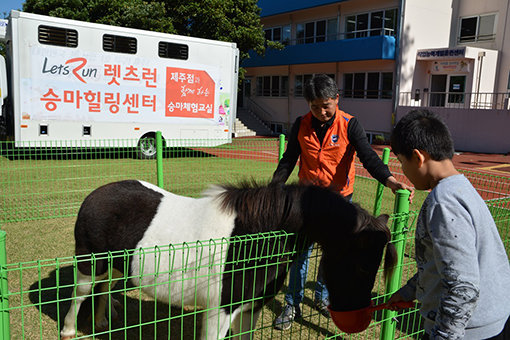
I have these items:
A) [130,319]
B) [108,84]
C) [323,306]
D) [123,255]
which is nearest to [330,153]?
[323,306]

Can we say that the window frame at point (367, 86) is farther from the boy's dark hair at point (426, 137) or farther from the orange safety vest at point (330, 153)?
the boy's dark hair at point (426, 137)

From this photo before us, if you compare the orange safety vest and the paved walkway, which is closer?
the orange safety vest

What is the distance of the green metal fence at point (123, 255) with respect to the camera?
7.12 feet

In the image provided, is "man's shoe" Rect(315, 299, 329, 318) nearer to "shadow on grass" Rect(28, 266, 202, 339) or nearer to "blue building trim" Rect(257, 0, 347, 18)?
"shadow on grass" Rect(28, 266, 202, 339)

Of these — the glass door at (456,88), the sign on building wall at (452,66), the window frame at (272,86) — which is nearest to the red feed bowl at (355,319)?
the sign on building wall at (452,66)

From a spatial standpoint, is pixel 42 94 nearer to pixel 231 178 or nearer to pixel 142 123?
pixel 142 123

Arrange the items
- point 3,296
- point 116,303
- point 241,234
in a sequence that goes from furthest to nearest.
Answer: point 116,303 < point 241,234 < point 3,296

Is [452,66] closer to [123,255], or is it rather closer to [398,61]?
[398,61]

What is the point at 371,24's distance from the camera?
17.9 metres

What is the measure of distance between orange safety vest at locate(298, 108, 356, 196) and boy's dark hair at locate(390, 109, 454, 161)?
1.58 metres

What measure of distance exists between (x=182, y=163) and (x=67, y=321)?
6.45 metres

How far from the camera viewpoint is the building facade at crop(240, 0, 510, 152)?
627 inches

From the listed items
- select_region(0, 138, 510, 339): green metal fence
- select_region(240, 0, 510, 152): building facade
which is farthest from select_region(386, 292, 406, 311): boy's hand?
select_region(240, 0, 510, 152): building facade

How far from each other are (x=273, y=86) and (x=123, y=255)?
22154mm
